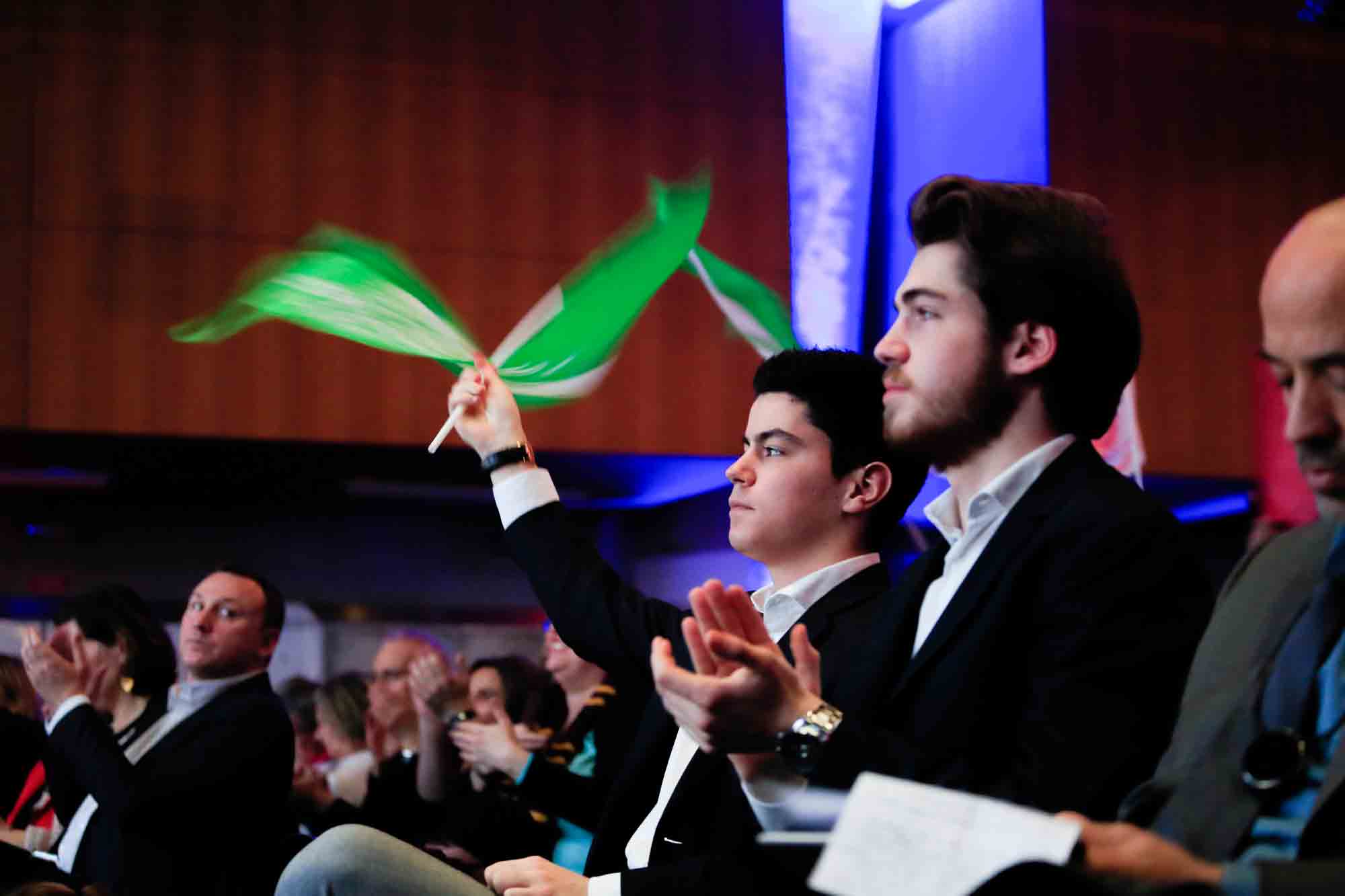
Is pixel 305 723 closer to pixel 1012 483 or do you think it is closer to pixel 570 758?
pixel 570 758

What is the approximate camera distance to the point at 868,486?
208cm

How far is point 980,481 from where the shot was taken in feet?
5.00

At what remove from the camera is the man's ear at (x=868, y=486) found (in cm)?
207

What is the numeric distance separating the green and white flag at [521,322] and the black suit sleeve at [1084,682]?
116cm

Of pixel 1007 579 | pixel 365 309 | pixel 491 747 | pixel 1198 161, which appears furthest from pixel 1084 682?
pixel 1198 161

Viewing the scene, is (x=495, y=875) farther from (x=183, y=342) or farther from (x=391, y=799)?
(x=183, y=342)

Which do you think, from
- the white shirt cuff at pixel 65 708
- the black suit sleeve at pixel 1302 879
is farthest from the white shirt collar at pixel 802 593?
the white shirt cuff at pixel 65 708

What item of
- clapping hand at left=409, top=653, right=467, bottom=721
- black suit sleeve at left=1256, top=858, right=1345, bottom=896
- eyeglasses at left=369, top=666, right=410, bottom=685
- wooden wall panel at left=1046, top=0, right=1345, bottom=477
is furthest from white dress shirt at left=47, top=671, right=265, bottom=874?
wooden wall panel at left=1046, top=0, right=1345, bottom=477

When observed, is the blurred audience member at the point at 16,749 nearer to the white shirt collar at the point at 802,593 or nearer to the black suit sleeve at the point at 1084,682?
the white shirt collar at the point at 802,593

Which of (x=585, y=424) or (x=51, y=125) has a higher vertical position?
(x=51, y=125)

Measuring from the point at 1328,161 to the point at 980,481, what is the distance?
16.9 ft

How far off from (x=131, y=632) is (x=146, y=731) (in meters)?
0.28

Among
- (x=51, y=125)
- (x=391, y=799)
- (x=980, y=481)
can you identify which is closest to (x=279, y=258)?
(x=51, y=125)

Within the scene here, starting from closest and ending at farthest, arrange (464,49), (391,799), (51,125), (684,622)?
(684,622), (391,799), (51,125), (464,49)
